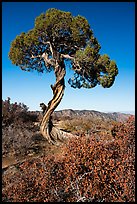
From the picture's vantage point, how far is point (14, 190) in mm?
5566

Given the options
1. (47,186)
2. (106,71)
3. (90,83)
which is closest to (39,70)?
(90,83)

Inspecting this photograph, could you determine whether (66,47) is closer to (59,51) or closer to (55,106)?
(59,51)

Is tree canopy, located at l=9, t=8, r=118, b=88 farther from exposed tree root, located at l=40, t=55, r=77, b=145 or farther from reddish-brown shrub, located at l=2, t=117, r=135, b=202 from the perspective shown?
reddish-brown shrub, located at l=2, t=117, r=135, b=202

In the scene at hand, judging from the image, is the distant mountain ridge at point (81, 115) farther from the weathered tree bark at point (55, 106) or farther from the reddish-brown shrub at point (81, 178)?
the reddish-brown shrub at point (81, 178)

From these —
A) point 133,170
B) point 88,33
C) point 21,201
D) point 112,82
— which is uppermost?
point 88,33

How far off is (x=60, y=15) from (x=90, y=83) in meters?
3.67

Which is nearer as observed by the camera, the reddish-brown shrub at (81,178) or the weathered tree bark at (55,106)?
the reddish-brown shrub at (81,178)

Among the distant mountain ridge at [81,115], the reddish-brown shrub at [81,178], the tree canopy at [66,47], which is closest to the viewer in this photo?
the reddish-brown shrub at [81,178]

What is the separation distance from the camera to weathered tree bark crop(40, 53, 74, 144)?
12.7m

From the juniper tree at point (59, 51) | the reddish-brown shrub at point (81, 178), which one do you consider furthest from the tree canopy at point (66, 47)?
the reddish-brown shrub at point (81, 178)

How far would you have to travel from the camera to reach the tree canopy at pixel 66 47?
12.1 m

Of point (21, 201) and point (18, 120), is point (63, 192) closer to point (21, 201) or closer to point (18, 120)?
point (21, 201)

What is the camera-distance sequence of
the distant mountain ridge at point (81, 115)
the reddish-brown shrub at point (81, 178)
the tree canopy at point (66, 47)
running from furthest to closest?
the distant mountain ridge at point (81, 115), the tree canopy at point (66, 47), the reddish-brown shrub at point (81, 178)

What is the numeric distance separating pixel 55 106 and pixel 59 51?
262 centimetres
